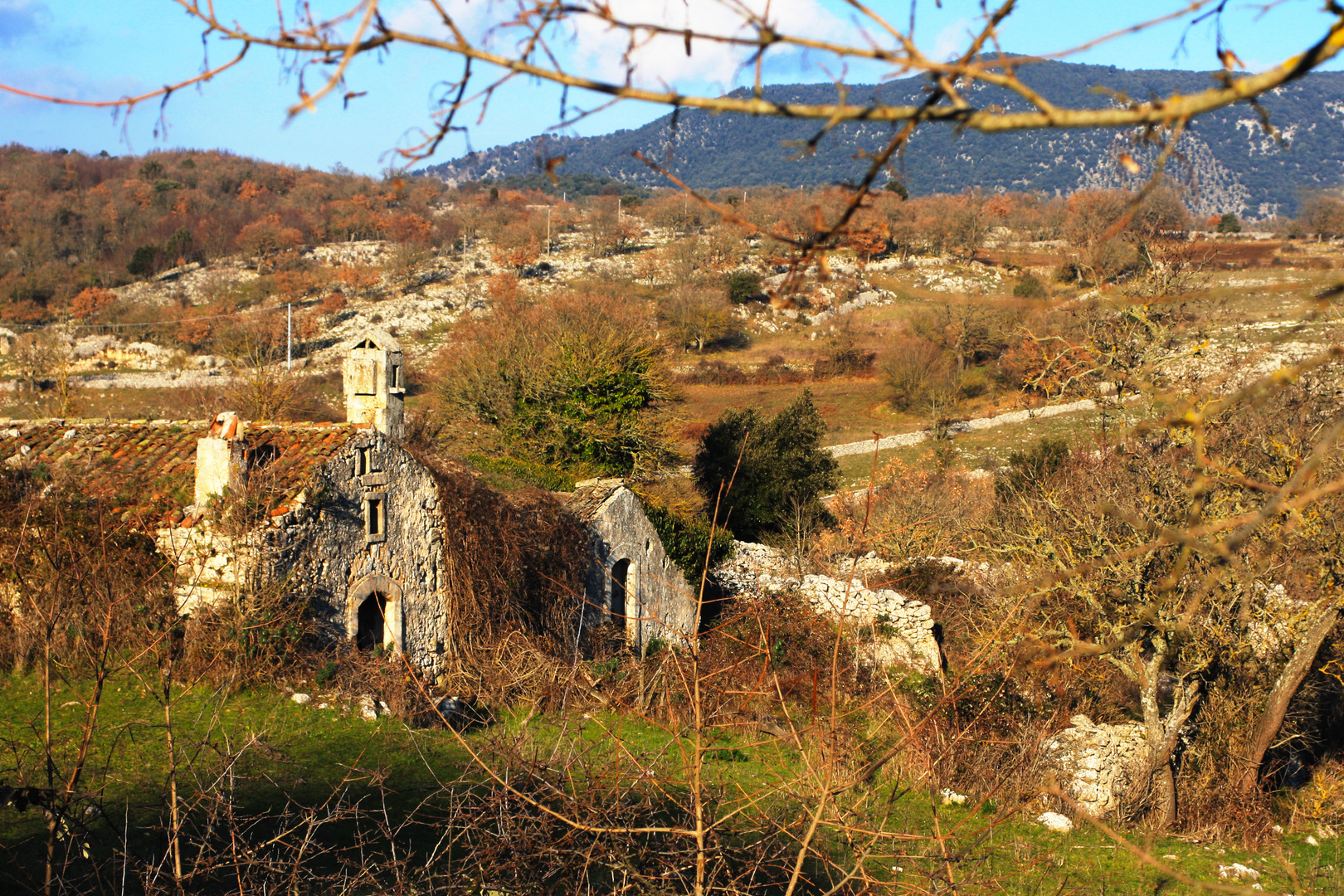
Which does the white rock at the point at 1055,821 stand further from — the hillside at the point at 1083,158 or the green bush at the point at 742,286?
the hillside at the point at 1083,158

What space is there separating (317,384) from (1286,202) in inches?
4609

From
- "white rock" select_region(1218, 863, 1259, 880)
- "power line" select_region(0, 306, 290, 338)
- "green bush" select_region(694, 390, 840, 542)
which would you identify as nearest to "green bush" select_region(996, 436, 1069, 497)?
"green bush" select_region(694, 390, 840, 542)

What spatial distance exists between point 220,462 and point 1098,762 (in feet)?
36.5

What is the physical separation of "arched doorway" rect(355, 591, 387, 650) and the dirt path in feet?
85.3

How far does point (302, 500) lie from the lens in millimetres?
10648

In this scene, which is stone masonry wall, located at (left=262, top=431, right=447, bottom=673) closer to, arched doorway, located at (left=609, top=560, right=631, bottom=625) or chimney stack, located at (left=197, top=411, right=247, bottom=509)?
chimney stack, located at (left=197, top=411, right=247, bottom=509)

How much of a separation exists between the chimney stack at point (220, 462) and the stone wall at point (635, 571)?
578cm

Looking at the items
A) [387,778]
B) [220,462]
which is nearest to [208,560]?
[220,462]

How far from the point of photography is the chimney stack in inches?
403

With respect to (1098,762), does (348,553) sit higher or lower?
higher

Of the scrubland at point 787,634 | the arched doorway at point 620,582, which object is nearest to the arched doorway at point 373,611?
the scrubland at point 787,634

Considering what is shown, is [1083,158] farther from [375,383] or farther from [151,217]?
[375,383]

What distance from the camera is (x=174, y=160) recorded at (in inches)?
3814

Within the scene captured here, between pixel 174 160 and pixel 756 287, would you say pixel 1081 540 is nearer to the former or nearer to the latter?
pixel 756 287
